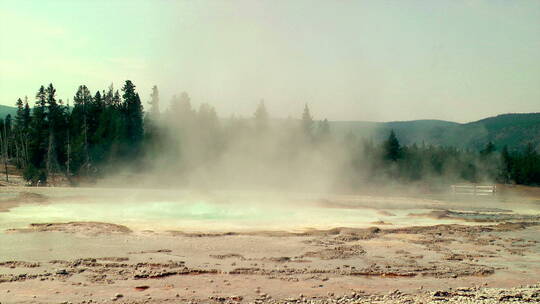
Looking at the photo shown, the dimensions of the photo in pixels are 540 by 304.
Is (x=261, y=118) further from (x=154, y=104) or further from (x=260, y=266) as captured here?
(x=260, y=266)

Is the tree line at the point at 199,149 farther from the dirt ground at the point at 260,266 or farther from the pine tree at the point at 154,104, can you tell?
the dirt ground at the point at 260,266

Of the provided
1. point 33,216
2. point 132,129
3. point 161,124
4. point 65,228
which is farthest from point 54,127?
point 65,228

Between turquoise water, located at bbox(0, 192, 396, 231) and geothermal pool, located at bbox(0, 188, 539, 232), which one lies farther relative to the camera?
geothermal pool, located at bbox(0, 188, 539, 232)

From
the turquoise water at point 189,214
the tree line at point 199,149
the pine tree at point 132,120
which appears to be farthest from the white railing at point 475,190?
the pine tree at point 132,120

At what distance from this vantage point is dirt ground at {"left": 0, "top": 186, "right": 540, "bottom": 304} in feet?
34.3

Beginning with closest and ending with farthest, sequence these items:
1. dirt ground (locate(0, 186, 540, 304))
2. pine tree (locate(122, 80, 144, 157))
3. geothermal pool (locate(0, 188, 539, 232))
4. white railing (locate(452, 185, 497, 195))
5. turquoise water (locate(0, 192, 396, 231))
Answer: dirt ground (locate(0, 186, 540, 304)) < turquoise water (locate(0, 192, 396, 231)) < geothermal pool (locate(0, 188, 539, 232)) < white railing (locate(452, 185, 497, 195)) < pine tree (locate(122, 80, 144, 157))

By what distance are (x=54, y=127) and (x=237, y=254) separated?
156 feet

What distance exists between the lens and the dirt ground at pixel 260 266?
34.3 feet

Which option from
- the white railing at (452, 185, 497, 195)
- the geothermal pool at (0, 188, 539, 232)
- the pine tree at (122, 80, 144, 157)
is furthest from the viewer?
A: the pine tree at (122, 80, 144, 157)

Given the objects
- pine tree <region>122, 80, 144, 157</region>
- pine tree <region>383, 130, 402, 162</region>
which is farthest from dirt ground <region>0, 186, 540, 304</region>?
pine tree <region>383, 130, 402, 162</region>

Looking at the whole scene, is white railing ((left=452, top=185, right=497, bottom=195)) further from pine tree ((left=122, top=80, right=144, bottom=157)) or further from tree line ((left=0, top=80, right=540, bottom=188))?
pine tree ((left=122, top=80, right=144, bottom=157))

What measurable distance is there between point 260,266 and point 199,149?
169ft

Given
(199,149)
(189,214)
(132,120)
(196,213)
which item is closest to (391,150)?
(199,149)

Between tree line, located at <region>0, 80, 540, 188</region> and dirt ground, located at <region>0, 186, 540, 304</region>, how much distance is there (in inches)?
1410
